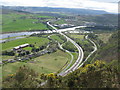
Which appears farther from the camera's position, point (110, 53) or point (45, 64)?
point (45, 64)

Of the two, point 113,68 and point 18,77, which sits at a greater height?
point 113,68

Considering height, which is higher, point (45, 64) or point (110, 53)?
point (110, 53)

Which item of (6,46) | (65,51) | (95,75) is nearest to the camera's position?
(95,75)

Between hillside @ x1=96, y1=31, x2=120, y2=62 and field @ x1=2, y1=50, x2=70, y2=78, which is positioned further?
field @ x1=2, y1=50, x2=70, y2=78

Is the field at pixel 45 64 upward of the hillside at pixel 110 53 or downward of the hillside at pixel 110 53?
downward

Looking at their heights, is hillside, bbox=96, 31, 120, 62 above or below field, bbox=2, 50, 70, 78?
above

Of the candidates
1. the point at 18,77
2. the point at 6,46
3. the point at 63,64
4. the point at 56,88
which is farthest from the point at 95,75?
the point at 6,46

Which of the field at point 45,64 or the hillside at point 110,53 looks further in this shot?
the field at point 45,64

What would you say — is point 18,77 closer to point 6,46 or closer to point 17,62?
point 17,62
